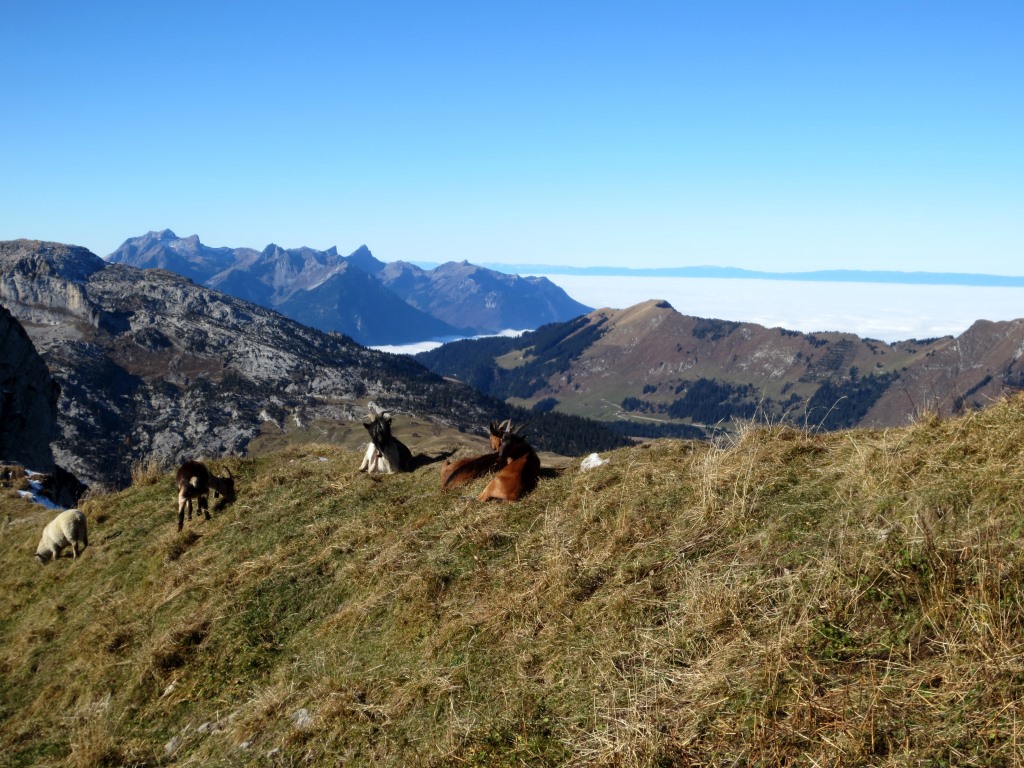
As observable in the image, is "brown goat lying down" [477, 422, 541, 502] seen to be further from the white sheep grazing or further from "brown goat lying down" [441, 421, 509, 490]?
the white sheep grazing

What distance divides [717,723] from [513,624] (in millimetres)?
3038

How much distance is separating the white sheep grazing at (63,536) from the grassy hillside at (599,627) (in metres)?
2.06

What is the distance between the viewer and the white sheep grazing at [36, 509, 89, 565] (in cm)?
1569

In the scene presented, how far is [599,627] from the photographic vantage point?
7.21 meters

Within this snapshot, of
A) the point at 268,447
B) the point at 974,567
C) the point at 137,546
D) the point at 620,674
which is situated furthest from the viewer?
the point at 268,447

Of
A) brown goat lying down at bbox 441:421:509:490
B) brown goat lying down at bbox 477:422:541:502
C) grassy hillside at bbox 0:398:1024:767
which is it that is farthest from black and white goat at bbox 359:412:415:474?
brown goat lying down at bbox 477:422:541:502

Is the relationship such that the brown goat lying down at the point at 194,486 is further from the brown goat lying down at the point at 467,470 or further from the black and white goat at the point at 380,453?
the brown goat lying down at the point at 467,470

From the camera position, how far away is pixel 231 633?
10125 millimetres

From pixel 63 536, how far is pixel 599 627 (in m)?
14.3

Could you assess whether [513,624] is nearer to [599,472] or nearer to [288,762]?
[288,762]

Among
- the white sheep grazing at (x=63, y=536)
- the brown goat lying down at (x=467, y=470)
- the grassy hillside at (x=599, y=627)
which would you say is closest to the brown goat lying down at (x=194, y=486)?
the grassy hillside at (x=599, y=627)

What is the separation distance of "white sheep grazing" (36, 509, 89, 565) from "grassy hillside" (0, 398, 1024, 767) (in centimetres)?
206

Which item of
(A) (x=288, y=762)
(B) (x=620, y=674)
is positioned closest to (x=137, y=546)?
(A) (x=288, y=762)

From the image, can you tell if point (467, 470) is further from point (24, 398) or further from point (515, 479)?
point (24, 398)
